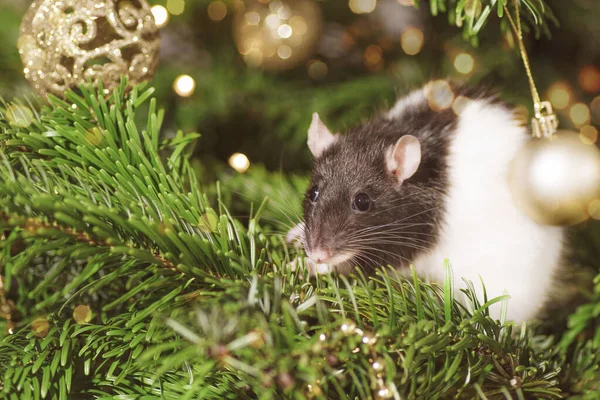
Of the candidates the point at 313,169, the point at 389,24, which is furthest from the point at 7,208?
the point at 389,24

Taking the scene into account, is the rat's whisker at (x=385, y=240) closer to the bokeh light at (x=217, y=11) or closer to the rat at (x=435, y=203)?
the rat at (x=435, y=203)

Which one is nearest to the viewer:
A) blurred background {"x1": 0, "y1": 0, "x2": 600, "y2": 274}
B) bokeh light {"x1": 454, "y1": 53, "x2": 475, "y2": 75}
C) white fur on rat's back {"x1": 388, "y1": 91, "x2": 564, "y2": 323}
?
white fur on rat's back {"x1": 388, "y1": 91, "x2": 564, "y2": 323}

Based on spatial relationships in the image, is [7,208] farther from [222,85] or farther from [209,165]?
[222,85]

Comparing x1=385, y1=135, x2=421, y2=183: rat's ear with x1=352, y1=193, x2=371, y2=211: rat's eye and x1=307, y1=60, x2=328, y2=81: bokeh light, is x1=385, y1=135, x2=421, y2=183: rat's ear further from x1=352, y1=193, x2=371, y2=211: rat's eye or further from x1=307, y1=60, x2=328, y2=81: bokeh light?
x1=307, y1=60, x2=328, y2=81: bokeh light

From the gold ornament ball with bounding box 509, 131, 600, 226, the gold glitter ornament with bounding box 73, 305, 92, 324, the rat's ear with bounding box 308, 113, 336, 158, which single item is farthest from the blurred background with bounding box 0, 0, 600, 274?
the gold glitter ornament with bounding box 73, 305, 92, 324

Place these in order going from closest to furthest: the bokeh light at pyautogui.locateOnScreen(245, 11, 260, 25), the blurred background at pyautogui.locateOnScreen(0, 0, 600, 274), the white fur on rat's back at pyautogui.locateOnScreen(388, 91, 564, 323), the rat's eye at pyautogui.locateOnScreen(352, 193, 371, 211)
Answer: the white fur on rat's back at pyautogui.locateOnScreen(388, 91, 564, 323) < the rat's eye at pyautogui.locateOnScreen(352, 193, 371, 211) < the blurred background at pyautogui.locateOnScreen(0, 0, 600, 274) < the bokeh light at pyautogui.locateOnScreen(245, 11, 260, 25)

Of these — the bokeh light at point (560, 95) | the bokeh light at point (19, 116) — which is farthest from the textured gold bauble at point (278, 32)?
the bokeh light at point (19, 116)

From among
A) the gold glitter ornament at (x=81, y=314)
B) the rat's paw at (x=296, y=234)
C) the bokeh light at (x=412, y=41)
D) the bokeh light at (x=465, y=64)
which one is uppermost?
the bokeh light at (x=412, y=41)

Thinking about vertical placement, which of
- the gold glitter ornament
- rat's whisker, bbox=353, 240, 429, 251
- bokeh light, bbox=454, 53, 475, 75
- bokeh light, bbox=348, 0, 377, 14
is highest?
bokeh light, bbox=348, 0, 377, 14
